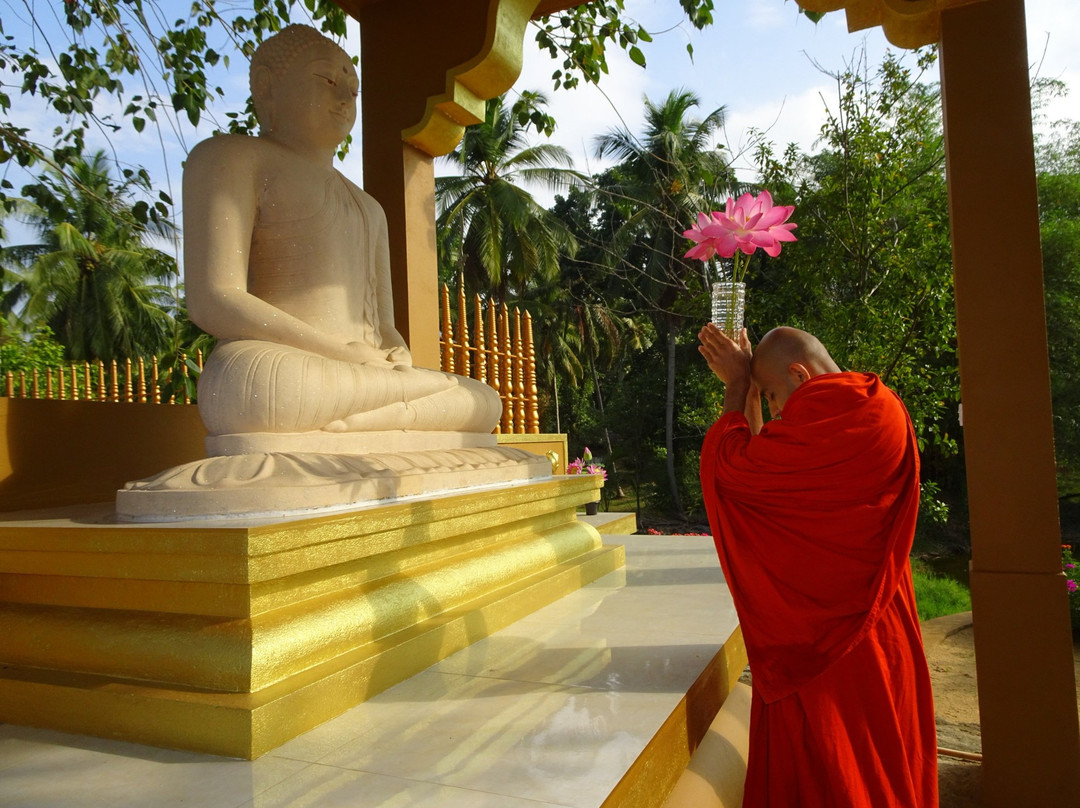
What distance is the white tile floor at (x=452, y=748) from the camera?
1571mm

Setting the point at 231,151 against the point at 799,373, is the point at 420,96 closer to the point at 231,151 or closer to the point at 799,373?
the point at 231,151

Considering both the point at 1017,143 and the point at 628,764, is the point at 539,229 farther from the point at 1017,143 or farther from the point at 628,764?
the point at 628,764

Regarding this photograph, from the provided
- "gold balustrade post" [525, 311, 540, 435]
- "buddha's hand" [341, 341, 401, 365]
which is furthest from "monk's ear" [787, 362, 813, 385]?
"gold balustrade post" [525, 311, 540, 435]

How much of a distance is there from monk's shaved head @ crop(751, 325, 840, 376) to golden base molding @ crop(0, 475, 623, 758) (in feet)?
4.03

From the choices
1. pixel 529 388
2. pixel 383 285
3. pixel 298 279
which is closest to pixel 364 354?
pixel 298 279

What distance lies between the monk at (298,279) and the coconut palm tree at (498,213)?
1650 centimetres

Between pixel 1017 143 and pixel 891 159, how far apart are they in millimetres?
5491

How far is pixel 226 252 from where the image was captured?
9.94 ft

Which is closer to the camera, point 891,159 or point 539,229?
point 891,159

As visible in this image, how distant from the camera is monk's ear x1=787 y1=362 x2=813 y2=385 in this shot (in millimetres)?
2203

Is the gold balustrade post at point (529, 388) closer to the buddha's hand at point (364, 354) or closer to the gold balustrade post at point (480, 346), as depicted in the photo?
the gold balustrade post at point (480, 346)

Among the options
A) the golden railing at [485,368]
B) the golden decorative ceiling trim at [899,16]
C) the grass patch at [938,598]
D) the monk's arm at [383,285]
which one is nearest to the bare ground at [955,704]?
the grass patch at [938,598]

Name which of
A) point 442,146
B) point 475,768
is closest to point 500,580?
point 475,768

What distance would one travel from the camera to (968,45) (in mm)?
2727
